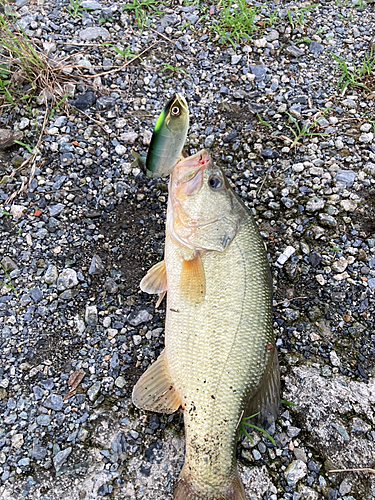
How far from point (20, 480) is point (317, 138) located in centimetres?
401

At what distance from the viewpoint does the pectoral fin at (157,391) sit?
9.75 ft

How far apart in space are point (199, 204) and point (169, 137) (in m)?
0.54

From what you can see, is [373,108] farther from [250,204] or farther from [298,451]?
[298,451]

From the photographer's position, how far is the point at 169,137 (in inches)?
118

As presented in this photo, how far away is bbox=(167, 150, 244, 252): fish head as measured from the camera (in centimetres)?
315

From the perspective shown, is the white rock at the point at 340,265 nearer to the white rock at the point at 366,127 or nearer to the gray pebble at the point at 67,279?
the white rock at the point at 366,127

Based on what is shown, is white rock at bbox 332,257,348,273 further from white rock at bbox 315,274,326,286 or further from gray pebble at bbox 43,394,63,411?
gray pebble at bbox 43,394,63,411

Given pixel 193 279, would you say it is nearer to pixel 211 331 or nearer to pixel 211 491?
pixel 211 331

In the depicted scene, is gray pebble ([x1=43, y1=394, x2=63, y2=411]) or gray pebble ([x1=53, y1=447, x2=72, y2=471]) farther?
gray pebble ([x1=43, y1=394, x2=63, y2=411])

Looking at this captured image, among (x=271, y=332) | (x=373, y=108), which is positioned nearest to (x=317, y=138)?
(x=373, y=108)

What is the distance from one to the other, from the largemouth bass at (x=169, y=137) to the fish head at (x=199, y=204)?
0.10 m

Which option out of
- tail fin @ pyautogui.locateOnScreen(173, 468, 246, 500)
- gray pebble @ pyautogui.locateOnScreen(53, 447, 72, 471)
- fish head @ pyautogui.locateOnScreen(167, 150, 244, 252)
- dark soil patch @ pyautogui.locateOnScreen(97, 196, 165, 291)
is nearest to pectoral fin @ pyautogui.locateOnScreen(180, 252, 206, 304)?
fish head @ pyautogui.locateOnScreen(167, 150, 244, 252)

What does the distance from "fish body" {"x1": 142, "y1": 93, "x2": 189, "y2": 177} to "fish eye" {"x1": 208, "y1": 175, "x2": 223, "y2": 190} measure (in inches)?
11.5

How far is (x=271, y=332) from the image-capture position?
2.95 m
